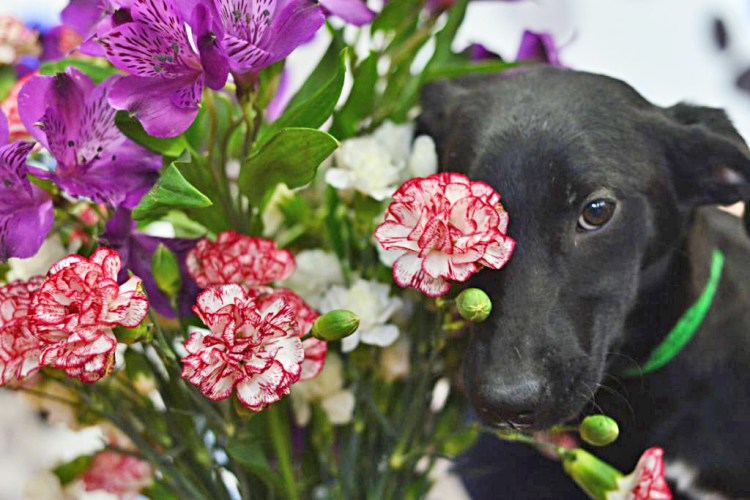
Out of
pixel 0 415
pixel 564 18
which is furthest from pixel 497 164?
pixel 564 18

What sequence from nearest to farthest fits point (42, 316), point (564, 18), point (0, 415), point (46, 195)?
point (42, 316), point (46, 195), point (0, 415), point (564, 18)

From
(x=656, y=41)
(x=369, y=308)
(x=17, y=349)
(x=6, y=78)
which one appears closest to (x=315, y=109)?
(x=369, y=308)

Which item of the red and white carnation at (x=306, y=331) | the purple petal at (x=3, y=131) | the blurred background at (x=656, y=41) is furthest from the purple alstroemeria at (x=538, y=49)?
the blurred background at (x=656, y=41)

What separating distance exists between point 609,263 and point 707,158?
14 centimetres

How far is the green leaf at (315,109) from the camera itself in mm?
595

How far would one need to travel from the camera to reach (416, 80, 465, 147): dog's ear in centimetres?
79

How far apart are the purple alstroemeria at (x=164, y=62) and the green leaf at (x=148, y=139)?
0.09 feet

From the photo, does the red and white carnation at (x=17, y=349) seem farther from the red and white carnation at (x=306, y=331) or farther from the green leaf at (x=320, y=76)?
the green leaf at (x=320, y=76)

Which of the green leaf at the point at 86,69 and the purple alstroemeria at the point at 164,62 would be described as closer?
the purple alstroemeria at the point at 164,62

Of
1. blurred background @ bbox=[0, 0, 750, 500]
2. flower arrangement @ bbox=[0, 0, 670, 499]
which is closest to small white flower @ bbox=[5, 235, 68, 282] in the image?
flower arrangement @ bbox=[0, 0, 670, 499]

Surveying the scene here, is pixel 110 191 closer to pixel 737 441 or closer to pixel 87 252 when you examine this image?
pixel 87 252

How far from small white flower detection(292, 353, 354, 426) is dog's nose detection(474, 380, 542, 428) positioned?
117 mm

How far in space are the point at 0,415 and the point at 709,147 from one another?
2.95 ft

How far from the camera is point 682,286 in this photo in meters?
0.80
